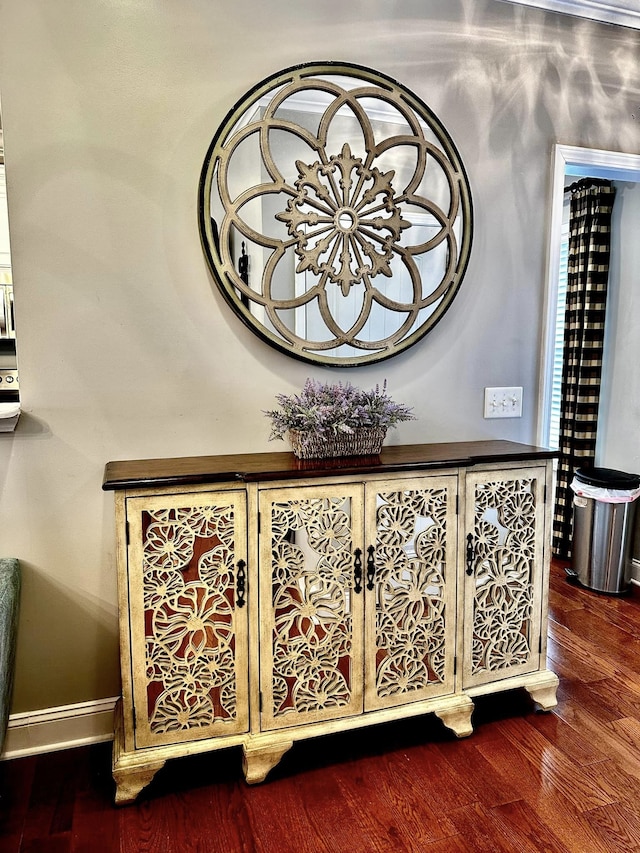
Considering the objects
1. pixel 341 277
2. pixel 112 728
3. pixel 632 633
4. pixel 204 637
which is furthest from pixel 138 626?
pixel 632 633

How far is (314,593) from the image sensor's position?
1903 mm

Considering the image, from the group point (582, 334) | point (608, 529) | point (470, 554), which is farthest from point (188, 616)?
point (582, 334)

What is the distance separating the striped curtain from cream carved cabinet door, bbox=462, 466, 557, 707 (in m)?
1.50

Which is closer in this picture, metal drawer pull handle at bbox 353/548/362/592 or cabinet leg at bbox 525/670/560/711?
metal drawer pull handle at bbox 353/548/362/592

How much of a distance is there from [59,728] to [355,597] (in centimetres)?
110

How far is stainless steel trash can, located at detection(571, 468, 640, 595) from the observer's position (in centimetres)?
329

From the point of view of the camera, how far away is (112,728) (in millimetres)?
2107

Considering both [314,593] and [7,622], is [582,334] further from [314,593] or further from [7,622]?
[7,622]

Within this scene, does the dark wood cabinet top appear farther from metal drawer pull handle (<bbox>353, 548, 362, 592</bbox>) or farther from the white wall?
metal drawer pull handle (<bbox>353, 548, 362, 592</bbox>)

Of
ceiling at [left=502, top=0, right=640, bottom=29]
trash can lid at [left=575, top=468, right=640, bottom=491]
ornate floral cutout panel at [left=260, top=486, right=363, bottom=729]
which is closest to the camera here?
ornate floral cutout panel at [left=260, top=486, right=363, bottom=729]

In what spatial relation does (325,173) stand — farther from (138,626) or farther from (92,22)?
(138,626)

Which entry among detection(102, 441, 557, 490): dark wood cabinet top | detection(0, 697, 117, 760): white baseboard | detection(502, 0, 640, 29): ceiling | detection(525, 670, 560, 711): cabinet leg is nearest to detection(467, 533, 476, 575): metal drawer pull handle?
detection(102, 441, 557, 490): dark wood cabinet top

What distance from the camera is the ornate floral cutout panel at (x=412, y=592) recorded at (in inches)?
77.9

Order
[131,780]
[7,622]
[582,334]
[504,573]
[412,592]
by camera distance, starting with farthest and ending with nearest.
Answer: [582,334] < [504,573] < [412,592] < [131,780] < [7,622]
